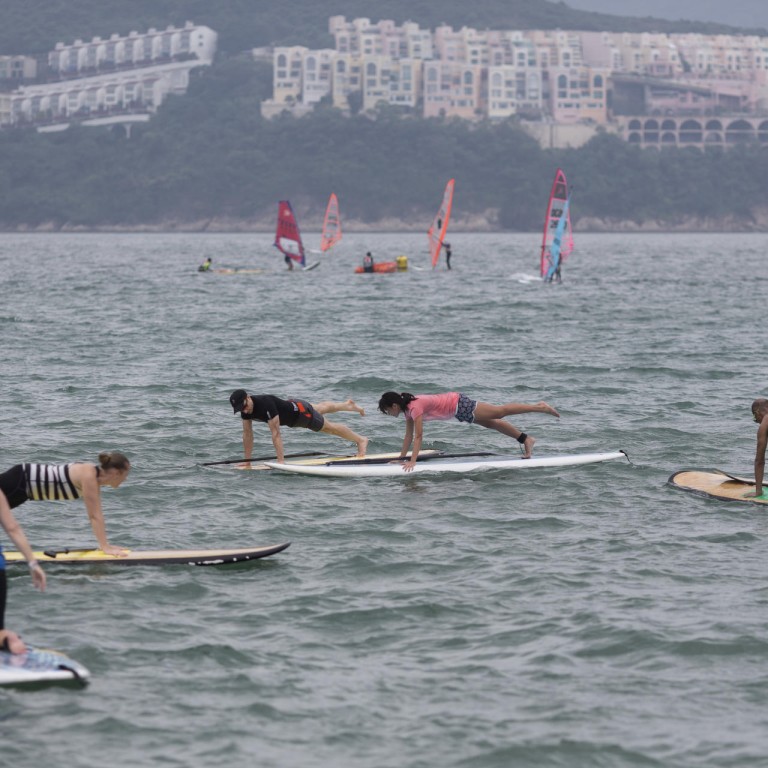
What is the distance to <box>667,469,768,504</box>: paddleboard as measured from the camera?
1700 cm

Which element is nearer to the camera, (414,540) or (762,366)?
(414,540)

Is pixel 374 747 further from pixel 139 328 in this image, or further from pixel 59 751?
pixel 139 328

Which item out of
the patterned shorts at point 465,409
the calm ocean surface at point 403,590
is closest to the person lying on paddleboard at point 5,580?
the calm ocean surface at point 403,590

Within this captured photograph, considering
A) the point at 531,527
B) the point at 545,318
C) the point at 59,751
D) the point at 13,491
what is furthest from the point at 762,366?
the point at 59,751

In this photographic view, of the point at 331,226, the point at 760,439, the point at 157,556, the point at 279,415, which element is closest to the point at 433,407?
the point at 279,415

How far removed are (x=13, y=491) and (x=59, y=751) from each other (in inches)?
142

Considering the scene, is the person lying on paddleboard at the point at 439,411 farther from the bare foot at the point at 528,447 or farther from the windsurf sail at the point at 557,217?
the windsurf sail at the point at 557,217

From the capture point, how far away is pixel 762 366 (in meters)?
33.3

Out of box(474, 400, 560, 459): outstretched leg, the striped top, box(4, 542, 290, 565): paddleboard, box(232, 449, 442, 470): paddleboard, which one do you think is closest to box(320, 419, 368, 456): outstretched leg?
box(232, 449, 442, 470): paddleboard

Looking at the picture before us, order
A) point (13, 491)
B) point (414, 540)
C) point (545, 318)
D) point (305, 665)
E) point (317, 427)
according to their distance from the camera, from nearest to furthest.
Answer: point (305, 665)
point (13, 491)
point (414, 540)
point (317, 427)
point (545, 318)

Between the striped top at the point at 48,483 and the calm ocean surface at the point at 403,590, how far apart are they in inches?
39.8

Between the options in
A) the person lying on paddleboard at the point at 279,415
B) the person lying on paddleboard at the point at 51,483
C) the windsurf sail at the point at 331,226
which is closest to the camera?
the person lying on paddleboard at the point at 51,483

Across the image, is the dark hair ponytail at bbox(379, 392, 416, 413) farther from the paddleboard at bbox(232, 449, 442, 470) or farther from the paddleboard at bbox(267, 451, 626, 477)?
the paddleboard at bbox(232, 449, 442, 470)

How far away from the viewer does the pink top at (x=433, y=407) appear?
18.0 meters
